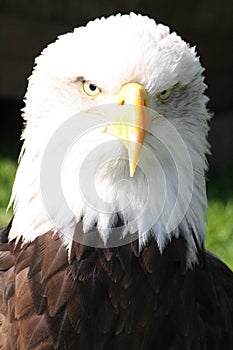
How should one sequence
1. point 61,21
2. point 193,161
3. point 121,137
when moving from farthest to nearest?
point 61,21
point 193,161
point 121,137

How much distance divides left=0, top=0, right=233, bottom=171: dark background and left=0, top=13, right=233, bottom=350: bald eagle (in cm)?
445

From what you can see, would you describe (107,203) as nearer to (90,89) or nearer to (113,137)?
(113,137)

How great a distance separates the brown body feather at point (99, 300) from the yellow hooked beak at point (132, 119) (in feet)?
1.31

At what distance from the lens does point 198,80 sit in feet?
10.2

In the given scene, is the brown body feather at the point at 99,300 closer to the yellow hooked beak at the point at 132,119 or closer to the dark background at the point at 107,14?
the yellow hooked beak at the point at 132,119

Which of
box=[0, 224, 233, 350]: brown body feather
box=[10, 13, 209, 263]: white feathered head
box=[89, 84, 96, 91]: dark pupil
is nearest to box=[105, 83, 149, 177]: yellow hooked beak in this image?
box=[10, 13, 209, 263]: white feathered head

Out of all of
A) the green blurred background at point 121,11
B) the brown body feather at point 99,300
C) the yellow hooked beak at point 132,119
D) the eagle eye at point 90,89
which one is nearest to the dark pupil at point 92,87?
the eagle eye at point 90,89

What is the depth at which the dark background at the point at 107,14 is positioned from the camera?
762 centimetres

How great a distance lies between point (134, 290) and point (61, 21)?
16.3 ft

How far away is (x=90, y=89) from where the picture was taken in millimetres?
2947

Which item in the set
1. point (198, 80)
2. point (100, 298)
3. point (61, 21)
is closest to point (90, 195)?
point (100, 298)

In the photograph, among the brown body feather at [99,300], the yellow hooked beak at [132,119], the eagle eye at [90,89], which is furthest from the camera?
the brown body feather at [99,300]

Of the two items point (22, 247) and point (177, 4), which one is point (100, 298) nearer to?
point (22, 247)

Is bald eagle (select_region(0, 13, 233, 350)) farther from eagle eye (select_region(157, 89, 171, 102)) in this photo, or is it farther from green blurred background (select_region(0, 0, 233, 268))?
green blurred background (select_region(0, 0, 233, 268))
